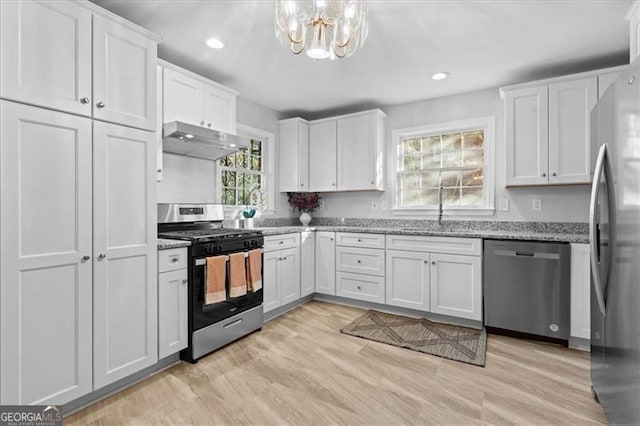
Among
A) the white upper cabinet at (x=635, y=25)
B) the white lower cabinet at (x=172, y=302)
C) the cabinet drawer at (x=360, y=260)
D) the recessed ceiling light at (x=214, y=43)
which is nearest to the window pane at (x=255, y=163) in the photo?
the cabinet drawer at (x=360, y=260)

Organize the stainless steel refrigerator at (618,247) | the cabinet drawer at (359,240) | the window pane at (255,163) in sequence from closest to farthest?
the stainless steel refrigerator at (618,247), the cabinet drawer at (359,240), the window pane at (255,163)

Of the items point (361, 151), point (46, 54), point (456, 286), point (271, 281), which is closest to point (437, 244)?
point (456, 286)

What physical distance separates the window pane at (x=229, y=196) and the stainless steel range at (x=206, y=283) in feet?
1.43

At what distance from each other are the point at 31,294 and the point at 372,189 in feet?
10.8

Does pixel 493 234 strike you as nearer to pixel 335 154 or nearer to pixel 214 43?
pixel 335 154

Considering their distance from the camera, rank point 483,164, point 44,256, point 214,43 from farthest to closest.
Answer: point 483,164
point 214,43
point 44,256

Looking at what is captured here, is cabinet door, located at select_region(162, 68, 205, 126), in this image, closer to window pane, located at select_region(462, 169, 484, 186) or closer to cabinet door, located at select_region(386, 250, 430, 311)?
cabinet door, located at select_region(386, 250, 430, 311)

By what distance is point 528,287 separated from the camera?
2.82 meters

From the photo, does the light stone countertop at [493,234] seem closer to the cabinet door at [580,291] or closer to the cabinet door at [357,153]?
the cabinet door at [580,291]

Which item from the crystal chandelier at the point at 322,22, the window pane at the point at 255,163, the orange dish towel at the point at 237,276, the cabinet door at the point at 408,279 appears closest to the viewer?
the crystal chandelier at the point at 322,22

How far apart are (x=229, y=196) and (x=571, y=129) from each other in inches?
137

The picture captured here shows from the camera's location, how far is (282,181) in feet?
14.4

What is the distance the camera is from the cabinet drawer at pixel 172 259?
7.39 feet

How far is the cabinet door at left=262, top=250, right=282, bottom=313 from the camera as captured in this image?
10.6ft
